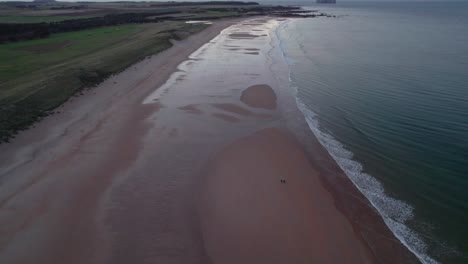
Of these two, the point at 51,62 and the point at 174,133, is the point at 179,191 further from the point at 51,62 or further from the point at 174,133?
the point at 51,62

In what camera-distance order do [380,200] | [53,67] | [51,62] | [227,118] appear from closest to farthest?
[380,200]
[227,118]
[53,67]
[51,62]

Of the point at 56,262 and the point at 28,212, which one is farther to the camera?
the point at 28,212

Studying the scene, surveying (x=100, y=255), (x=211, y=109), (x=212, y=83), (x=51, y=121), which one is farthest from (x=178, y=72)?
(x=100, y=255)

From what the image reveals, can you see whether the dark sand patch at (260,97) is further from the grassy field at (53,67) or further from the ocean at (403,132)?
the grassy field at (53,67)

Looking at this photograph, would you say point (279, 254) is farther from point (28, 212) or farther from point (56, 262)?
point (28, 212)

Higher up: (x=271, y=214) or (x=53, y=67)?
(x=53, y=67)

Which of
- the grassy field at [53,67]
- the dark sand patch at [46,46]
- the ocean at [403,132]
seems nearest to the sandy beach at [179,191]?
the ocean at [403,132]

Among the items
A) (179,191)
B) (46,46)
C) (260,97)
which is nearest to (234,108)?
(260,97)

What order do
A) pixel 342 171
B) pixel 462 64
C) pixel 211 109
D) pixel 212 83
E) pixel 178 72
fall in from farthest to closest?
pixel 462 64
pixel 178 72
pixel 212 83
pixel 211 109
pixel 342 171
